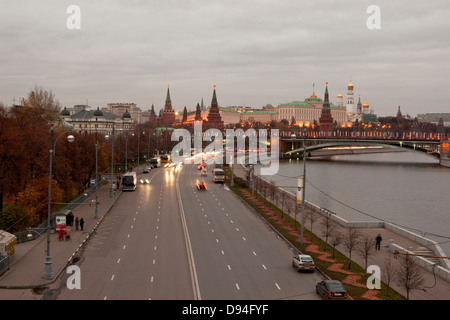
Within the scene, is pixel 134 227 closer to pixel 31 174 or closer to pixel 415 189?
pixel 31 174

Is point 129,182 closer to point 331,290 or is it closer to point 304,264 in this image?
point 304,264

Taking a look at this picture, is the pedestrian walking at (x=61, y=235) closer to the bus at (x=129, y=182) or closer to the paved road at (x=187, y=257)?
the paved road at (x=187, y=257)

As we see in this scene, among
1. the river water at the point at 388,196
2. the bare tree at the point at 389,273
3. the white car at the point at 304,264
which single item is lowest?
the river water at the point at 388,196

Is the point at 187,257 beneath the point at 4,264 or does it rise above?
beneath

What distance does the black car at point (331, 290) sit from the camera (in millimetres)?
22734

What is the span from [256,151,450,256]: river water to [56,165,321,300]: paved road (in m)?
14.9

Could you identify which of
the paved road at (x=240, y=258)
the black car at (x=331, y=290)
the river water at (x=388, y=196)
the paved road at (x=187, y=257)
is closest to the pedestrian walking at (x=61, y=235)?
the paved road at (x=187, y=257)

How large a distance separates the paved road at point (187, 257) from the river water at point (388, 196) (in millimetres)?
14912

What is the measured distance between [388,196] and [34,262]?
180 ft

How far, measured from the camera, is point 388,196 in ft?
233

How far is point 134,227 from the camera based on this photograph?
3972 cm

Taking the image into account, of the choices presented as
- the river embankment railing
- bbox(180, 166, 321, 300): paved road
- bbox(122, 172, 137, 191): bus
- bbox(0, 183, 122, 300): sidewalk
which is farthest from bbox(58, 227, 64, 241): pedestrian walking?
bbox(122, 172, 137, 191): bus

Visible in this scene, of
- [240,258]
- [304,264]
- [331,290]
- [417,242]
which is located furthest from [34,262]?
[417,242]
